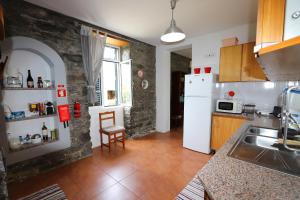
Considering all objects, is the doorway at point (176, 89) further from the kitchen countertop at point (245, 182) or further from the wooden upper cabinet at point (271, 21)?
the wooden upper cabinet at point (271, 21)

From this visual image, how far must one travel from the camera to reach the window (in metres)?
3.51

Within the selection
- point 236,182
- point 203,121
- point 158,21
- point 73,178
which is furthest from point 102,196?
point 158,21

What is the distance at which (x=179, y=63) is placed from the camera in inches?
211

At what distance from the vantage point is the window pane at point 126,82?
12.1 feet

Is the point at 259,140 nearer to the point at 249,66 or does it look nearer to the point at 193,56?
the point at 249,66

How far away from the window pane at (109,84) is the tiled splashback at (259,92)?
2559 millimetres

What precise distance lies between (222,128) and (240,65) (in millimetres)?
1244

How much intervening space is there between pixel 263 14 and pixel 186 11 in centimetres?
203

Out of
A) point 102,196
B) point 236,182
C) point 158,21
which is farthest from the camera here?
point 158,21

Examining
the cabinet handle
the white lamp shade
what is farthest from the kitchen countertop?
the white lamp shade

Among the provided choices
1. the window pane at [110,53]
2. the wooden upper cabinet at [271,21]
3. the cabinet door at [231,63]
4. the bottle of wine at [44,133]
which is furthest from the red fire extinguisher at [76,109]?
the cabinet door at [231,63]

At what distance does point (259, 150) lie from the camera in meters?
1.12

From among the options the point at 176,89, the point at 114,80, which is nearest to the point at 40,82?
the point at 114,80

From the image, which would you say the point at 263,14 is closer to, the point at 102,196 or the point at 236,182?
the point at 236,182
